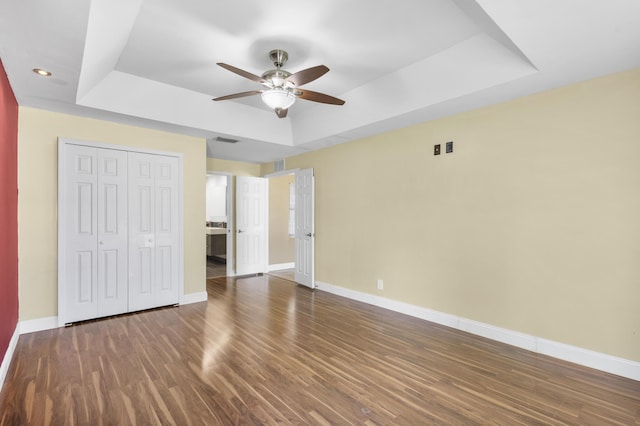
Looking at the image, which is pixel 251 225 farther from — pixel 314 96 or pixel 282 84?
pixel 282 84

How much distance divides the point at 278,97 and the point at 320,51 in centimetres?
73

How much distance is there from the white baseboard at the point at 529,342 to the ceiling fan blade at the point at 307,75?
316cm

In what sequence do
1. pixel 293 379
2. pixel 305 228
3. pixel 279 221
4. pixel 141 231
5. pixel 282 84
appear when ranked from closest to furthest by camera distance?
pixel 293 379, pixel 282 84, pixel 141 231, pixel 305 228, pixel 279 221

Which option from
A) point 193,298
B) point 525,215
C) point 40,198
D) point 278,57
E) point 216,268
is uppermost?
point 278,57

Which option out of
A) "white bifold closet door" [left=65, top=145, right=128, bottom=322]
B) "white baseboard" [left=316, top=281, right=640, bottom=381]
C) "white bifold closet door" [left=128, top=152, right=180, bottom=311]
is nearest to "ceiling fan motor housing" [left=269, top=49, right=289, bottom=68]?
"white bifold closet door" [left=128, top=152, right=180, bottom=311]

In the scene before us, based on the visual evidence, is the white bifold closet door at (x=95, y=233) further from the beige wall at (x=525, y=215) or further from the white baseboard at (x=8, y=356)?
the beige wall at (x=525, y=215)

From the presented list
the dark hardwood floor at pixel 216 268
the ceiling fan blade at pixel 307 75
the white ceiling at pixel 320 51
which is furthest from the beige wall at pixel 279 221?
the ceiling fan blade at pixel 307 75

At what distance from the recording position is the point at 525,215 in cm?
322

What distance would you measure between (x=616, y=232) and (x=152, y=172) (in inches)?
212

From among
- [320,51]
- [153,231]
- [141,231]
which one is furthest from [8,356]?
[320,51]

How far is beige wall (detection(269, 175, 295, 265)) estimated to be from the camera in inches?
296

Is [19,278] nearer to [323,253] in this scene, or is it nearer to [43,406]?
[43,406]

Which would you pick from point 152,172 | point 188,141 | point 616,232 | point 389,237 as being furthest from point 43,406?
point 616,232

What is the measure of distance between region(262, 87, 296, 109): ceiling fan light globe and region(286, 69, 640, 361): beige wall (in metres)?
2.06
